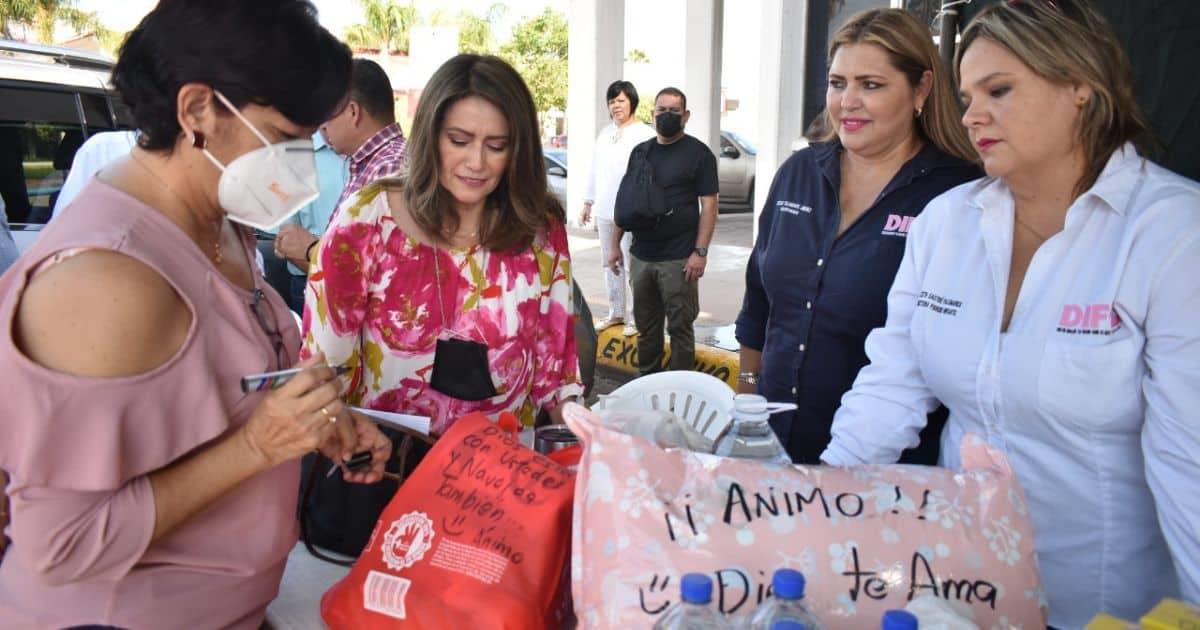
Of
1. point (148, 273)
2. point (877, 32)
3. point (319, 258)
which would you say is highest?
point (877, 32)

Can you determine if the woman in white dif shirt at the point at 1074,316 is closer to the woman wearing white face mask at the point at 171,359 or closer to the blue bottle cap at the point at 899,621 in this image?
the blue bottle cap at the point at 899,621

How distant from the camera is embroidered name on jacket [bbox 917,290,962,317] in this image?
5.62ft

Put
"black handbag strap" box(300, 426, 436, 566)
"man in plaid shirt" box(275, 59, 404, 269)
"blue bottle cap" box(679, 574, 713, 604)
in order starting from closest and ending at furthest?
"blue bottle cap" box(679, 574, 713, 604), "black handbag strap" box(300, 426, 436, 566), "man in plaid shirt" box(275, 59, 404, 269)

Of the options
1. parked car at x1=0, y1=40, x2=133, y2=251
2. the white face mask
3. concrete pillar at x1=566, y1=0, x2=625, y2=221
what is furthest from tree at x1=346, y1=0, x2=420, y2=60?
the white face mask

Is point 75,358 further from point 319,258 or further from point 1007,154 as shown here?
point 1007,154

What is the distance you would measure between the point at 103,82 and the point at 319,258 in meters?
4.64

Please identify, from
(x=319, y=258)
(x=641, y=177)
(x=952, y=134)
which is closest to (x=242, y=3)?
(x=319, y=258)

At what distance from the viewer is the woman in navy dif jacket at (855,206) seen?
235 cm

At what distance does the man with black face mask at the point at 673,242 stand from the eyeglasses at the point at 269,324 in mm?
4839

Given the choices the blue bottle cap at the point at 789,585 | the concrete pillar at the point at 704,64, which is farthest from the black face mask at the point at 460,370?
the concrete pillar at the point at 704,64

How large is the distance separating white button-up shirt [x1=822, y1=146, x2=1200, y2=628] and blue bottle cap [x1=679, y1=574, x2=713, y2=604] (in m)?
0.79

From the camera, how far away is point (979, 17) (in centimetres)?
174

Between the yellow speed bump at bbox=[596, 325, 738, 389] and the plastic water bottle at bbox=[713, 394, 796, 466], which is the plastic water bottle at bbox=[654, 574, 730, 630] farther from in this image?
the yellow speed bump at bbox=[596, 325, 738, 389]

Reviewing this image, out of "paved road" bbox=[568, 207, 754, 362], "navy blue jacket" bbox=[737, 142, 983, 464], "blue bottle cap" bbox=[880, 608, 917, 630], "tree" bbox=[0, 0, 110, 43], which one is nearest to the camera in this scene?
"blue bottle cap" bbox=[880, 608, 917, 630]
